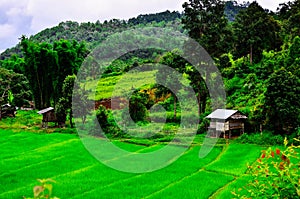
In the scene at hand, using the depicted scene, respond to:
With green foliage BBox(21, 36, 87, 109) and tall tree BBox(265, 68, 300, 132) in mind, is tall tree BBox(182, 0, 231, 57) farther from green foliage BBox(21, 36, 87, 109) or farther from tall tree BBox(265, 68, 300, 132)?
green foliage BBox(21, 36, 87, 109)

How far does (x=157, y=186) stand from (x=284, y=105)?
7678 mm

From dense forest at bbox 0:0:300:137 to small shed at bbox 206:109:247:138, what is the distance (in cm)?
52

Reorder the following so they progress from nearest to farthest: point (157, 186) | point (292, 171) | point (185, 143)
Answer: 1. point (292, 171)
2. point (157, 186)
3. point (185, 143)

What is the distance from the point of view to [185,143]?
17.3 m

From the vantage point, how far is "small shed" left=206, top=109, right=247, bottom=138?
17641mm

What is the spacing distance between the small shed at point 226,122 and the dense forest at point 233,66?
20.3 inches

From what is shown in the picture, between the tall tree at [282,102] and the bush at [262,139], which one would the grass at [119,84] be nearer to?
the bush at [262,139]

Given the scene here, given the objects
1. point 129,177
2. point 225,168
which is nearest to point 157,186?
point 129,177

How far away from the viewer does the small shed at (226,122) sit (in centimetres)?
1764

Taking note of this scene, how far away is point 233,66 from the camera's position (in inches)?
1006

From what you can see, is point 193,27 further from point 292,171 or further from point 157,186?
point 292,171

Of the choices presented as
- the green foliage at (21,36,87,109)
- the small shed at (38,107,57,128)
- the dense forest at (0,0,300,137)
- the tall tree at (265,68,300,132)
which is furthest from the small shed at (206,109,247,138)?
the green foliage at (21,36,87,109)

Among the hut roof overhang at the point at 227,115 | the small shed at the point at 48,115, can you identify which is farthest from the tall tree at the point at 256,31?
the small shed at the point at 48,115

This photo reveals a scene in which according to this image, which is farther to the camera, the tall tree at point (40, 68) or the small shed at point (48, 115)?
the tall tree at point (40, 68)
